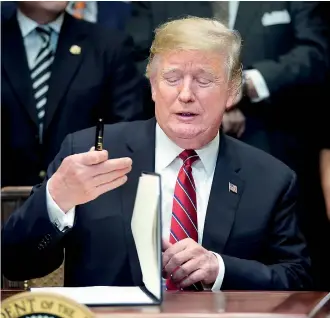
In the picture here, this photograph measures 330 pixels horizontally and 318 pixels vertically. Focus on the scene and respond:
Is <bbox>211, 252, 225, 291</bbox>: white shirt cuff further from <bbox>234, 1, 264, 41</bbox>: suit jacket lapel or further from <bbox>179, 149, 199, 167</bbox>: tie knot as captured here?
<bbox>234, 1, 264, 41</bbox>: suit jacket lapel

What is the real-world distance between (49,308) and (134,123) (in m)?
1.02

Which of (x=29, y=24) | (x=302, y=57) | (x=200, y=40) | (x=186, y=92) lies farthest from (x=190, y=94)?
(x=29, y=24)

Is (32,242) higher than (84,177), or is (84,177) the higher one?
(84,177)

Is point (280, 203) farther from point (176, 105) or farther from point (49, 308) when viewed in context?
point (49, 308)

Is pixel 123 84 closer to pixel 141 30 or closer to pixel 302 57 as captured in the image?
pixel 141 30

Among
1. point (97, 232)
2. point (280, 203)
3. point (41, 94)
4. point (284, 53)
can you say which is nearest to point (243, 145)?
point (280, 203)

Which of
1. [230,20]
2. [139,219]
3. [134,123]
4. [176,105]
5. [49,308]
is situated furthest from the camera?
[230,20]

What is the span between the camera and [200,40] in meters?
1.94

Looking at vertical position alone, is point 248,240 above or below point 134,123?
below

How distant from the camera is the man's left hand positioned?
175 cm

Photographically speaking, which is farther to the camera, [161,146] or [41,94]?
[41,94]

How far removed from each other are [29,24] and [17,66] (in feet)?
0.49

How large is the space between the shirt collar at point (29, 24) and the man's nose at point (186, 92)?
24.2 inches

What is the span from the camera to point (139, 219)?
155 centimetres
